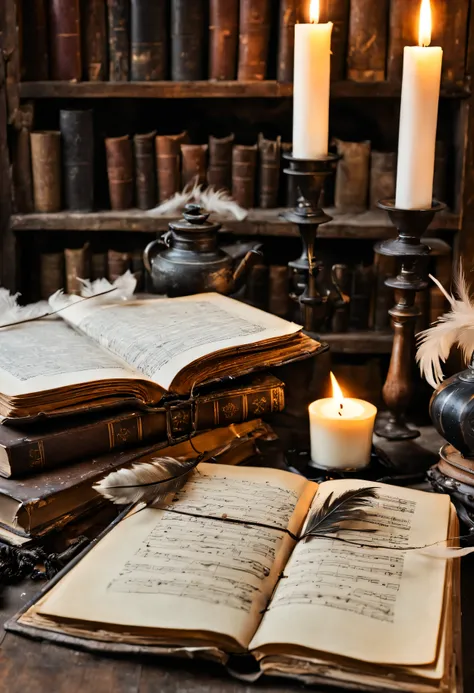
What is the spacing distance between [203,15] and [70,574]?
3.83 ft

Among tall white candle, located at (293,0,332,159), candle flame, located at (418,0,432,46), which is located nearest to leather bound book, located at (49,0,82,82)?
tall white candle, located at (293,0,332,159)

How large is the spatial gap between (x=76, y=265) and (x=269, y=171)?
43 centimetres

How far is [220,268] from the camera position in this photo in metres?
1.42

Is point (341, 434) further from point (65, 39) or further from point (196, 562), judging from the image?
point (65, 39)

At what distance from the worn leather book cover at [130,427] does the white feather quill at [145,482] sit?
0.06m

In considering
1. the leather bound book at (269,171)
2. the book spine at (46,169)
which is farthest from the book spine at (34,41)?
the leather bound book at (269,171)

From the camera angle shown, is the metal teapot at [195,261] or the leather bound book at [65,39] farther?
the leather bound book at [65,39]

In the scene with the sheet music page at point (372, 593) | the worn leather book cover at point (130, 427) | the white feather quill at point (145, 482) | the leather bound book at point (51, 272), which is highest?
the leather bound book at point (51, 272)

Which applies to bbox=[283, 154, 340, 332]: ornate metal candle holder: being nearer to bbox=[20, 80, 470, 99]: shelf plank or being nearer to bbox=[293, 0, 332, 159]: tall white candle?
bbox=[293, 0, 332, 159]: tall white candle

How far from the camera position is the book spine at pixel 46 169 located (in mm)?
1706

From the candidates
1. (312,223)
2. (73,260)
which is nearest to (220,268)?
(312,223)

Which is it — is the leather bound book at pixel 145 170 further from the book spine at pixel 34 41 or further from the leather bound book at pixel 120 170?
the book spine at pixel 34 41

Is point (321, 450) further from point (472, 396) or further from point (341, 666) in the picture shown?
point (341, 666)

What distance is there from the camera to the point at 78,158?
1.72 metres
